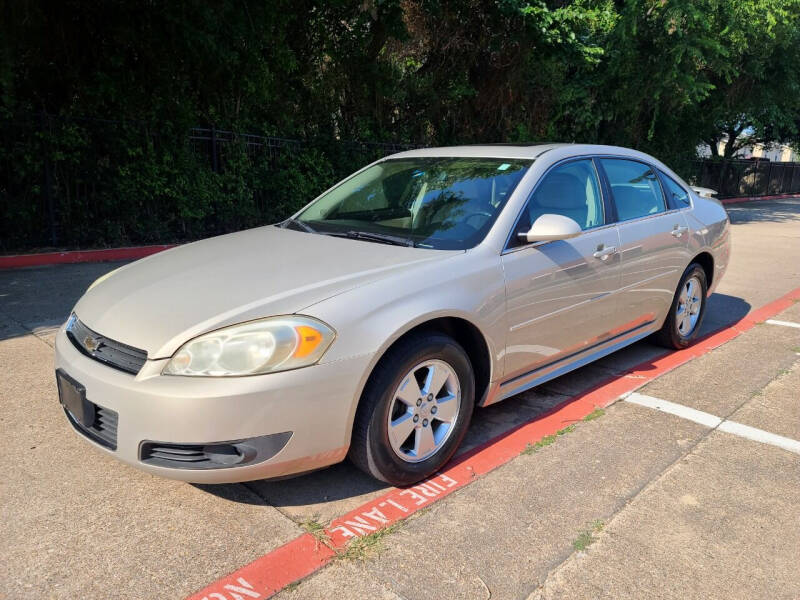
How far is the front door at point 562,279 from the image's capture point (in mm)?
3400

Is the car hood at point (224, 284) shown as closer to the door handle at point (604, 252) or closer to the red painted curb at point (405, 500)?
the red painted curb at point (405, 500)

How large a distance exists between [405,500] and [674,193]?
3441 mm

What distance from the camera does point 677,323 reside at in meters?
5.04

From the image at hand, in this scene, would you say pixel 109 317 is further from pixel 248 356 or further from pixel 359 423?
pixel 359 423

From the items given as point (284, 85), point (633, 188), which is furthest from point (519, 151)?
point (284, 85)

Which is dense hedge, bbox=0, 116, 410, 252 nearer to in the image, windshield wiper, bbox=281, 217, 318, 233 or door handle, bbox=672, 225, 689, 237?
windshield wiper, bbox=281, 217, 318, 233

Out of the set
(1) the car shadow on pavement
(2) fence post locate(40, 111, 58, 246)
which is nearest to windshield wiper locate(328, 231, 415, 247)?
(1) the car shadow on pavement

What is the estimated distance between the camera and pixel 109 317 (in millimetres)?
2857

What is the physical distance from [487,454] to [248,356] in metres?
1.47

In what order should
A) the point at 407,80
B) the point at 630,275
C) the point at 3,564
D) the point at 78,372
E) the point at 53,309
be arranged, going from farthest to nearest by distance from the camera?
1. the point at 407,80
2. the point at 53,309
3. the point at 630,275
4. the point at 78,372
5. the point at 3,564

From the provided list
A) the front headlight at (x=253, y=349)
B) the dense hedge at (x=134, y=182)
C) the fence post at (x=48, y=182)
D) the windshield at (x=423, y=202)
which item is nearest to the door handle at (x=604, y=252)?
the windshield at (x=423, y=202)

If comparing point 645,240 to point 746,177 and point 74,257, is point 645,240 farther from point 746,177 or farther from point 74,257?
point 746,177

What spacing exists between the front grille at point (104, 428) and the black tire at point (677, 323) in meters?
3.95

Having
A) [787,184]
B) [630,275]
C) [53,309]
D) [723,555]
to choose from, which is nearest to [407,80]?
[53,309]
